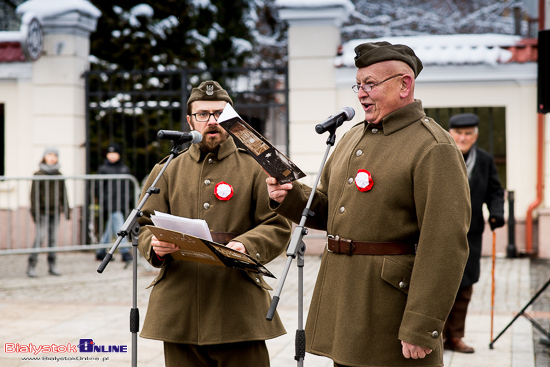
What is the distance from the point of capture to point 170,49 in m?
15.4

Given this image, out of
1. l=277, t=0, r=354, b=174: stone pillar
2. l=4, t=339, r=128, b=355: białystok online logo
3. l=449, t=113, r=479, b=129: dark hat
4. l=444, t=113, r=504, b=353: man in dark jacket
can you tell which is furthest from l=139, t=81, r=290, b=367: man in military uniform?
l=277, t=0, r=354, b=174: stone pillar

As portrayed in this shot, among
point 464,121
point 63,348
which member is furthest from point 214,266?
point 464,121

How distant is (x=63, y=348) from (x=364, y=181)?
3.87 m

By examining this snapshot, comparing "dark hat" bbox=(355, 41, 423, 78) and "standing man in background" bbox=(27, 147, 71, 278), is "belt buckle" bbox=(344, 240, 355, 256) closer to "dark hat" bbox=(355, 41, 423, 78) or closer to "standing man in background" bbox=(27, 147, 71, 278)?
"dark hat" bbox=(355, 41, 423, 78)

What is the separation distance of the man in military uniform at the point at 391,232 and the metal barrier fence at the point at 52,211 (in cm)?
661

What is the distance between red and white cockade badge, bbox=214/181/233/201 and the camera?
142 inches

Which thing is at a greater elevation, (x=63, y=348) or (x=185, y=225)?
(x=185, y=225)

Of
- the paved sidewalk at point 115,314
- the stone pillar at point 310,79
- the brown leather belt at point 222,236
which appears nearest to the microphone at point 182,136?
the brown leather belt at point 222,236

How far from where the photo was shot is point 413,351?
2783mm

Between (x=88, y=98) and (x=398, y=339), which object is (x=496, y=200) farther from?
(x=88, y=98)

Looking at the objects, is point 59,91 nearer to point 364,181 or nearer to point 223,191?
point 223,191

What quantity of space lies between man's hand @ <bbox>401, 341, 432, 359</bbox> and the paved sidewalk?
2.85 m

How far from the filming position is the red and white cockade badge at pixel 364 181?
297 cm

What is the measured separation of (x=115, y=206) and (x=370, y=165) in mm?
7924
